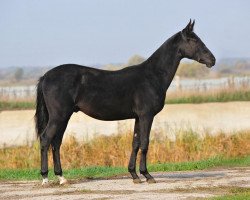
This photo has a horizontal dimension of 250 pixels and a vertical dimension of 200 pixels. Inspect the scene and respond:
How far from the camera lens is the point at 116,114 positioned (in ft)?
50.1

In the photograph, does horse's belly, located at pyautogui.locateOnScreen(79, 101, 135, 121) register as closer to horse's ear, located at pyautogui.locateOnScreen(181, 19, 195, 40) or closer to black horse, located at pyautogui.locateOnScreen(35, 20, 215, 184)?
black horse, located at pyautogui.locateOnScreen(35, 20, 215, 184)

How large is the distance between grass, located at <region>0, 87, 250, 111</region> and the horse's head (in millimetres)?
20815

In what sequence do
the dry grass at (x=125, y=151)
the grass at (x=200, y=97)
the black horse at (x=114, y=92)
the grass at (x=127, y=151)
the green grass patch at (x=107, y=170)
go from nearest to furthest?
the black horse at (x=114, y=92)
the green grass patch at (x=107, y=170)
the grass at (x=127, y=151)
the dry grass at (x=125, y=151)
the grass at (x=200, y=97)

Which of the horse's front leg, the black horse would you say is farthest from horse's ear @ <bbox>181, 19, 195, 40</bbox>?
the horse's front leg

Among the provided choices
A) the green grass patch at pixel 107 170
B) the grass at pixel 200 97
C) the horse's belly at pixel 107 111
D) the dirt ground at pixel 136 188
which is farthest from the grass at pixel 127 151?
the grass at pixel 200 97

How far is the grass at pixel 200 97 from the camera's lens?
36.8m

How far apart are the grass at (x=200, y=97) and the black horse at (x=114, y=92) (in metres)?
20.9

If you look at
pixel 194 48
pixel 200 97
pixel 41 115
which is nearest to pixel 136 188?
pixel 41 115

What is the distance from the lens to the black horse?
588 inches

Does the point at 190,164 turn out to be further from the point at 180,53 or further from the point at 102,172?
the point at 180,53

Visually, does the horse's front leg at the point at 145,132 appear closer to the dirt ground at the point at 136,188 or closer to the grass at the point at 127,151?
the dirt ground at the point at 136,188

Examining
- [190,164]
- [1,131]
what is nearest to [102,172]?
[190,164]

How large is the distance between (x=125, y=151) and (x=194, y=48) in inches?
264

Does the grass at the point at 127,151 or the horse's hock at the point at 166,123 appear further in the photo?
the horse's hock at the point at 166,123
